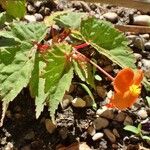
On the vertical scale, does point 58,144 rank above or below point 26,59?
below

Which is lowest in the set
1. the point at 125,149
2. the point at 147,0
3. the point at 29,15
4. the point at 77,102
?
the point at 125,149

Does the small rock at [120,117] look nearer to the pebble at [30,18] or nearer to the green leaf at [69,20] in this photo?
the green leaf at [69,20]

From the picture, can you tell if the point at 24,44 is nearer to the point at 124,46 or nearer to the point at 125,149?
the point at 124,46

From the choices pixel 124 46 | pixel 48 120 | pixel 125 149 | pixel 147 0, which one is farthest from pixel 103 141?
pixel 147 0

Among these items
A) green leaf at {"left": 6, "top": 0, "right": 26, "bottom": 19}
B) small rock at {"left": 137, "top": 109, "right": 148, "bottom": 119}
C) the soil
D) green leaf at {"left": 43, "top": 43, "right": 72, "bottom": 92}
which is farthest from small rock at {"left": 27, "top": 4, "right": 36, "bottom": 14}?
small rock at {"left": 137, "top": 109, "right": 148, "bottom": 119}

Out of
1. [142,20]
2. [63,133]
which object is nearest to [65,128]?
[63,133]

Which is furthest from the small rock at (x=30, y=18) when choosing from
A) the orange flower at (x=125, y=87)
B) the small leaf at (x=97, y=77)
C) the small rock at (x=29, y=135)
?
the orange flower at (x=125, y=87)

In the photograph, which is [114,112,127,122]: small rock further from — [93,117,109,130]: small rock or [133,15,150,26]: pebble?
[133,15,150,26]: pebble
